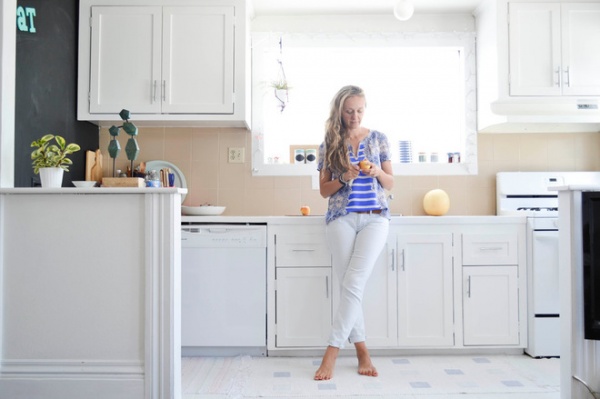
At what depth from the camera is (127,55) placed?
311 cm

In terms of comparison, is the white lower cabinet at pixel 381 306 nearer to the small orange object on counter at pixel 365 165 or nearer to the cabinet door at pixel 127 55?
the small orange object on counter at pixel 365 165

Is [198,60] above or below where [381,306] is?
above

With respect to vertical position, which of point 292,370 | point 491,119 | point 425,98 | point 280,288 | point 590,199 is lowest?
point 292,370

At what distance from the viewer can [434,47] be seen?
3516mm

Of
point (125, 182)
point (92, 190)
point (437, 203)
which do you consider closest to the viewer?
point (92, 190)

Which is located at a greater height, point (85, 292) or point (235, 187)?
point (235, 187)

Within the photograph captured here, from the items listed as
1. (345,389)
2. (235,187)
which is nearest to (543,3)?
(235,187)

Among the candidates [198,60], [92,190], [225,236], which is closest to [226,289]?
[225,236]

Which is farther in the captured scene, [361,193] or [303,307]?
[303,307]

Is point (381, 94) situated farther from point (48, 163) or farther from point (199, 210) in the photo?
point (48, 163)

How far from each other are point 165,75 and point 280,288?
149cm

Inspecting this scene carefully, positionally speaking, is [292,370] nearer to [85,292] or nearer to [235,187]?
[85,292]

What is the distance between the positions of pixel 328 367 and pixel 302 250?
26.1 inches

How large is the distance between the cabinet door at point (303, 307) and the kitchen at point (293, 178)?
71 centimetres
